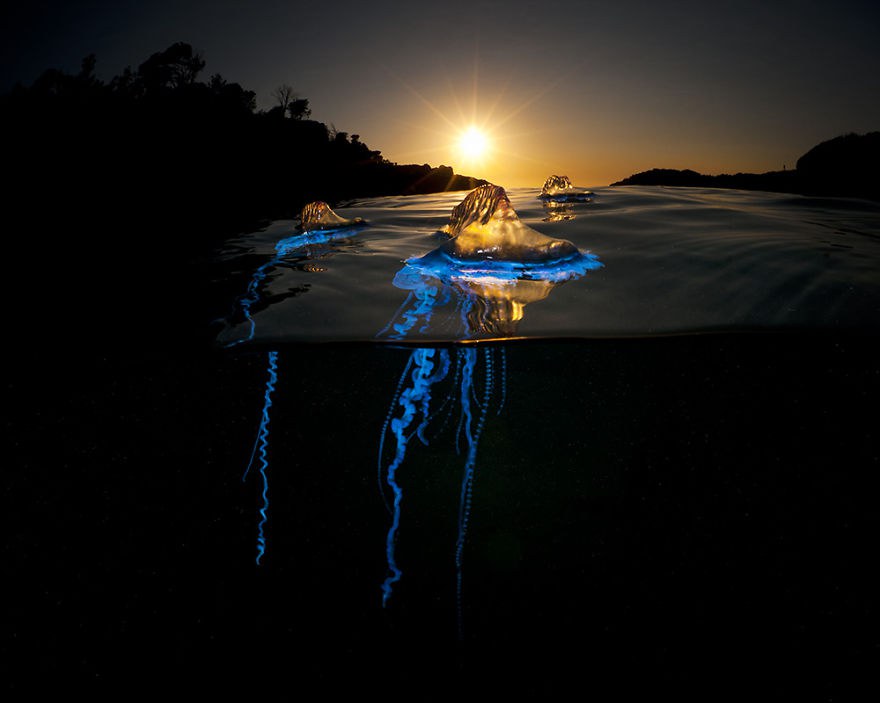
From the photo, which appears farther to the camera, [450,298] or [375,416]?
[375,416]

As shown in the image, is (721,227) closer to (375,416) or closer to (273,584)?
(375,416)

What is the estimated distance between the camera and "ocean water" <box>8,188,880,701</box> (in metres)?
2.83

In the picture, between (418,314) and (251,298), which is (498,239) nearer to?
(418,314)

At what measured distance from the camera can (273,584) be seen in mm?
3857

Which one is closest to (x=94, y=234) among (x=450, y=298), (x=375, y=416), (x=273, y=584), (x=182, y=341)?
(x=182, y=341)

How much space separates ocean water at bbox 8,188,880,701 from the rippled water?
2 centimetres

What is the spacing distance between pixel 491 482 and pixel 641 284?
2.19m

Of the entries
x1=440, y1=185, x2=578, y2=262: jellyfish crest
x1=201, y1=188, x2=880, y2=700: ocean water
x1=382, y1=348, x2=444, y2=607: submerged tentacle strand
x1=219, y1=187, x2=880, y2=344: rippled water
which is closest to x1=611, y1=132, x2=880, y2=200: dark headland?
x1=201, y1=188, x2=880, y2=700: ocean water

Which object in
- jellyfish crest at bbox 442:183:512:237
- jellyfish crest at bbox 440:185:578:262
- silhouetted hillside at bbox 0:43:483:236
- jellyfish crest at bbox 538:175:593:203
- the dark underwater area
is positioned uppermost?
silhouetted hillside at bbox 0:43:483:236

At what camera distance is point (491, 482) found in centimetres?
398

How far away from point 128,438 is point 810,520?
624cm

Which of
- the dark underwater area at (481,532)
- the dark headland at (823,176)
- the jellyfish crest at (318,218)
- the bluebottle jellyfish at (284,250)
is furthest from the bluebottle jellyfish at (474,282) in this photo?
the dark headland at (823,176)

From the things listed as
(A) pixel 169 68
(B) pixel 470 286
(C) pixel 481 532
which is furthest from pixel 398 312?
(A) pixel 169 68

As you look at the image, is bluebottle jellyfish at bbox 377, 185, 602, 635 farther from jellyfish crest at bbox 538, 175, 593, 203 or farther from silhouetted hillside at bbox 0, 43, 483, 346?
jellyfish crest at bbox 538, 175, 593, 203
